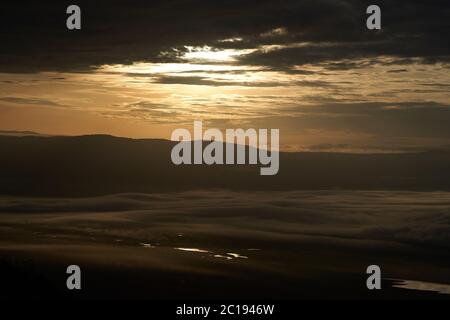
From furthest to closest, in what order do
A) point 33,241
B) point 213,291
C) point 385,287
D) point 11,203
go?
point 11,203
point 33,241
point 385,287
point 213,291

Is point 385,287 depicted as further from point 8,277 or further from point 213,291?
point 8,277

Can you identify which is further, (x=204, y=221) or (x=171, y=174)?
(x=171, y=174)

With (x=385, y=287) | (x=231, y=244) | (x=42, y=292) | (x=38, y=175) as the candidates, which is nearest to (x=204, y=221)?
(x=231, y=244)
